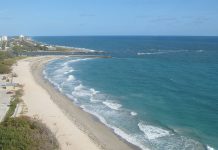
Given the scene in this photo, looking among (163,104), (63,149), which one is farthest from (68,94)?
(63,149)

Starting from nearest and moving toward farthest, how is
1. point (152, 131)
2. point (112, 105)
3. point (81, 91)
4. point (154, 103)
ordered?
point (152, 131) → point (112, 105) → point (154, 103) → point (81, 91)

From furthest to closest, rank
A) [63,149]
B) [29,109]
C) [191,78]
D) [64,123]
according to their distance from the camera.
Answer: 1. [191,78]
2. [29,109]
3. [64,123]
4. [63,149]

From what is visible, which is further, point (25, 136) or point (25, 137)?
point (25, 136)

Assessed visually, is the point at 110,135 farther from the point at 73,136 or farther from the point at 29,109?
the point at 29,109

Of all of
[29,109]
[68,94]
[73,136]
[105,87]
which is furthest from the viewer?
[105,87]

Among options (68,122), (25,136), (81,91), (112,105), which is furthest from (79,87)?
(25,136)

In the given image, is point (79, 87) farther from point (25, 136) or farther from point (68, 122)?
point (25, 136)
